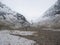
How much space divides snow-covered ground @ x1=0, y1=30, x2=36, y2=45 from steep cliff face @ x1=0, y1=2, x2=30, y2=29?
17cm

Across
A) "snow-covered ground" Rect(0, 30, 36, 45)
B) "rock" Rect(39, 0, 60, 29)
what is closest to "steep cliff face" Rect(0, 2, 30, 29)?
"snow-covered ground" Rect(0, 30, 36, 45)

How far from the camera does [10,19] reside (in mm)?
2729

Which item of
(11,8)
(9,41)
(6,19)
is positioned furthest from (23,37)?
(11,8)

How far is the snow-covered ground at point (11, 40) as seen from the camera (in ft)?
7.93

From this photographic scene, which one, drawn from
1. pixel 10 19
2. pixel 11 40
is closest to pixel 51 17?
pixel 10 19

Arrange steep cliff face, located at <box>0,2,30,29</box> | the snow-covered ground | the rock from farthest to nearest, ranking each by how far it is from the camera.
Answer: the rock
steep cliff face, located at <box>0,2,30,29</box>
the snow-covered ground

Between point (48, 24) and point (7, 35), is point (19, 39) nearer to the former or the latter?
point (7, 35)

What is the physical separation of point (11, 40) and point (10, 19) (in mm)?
548

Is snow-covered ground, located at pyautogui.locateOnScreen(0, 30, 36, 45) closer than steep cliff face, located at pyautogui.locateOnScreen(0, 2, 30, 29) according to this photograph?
Yes

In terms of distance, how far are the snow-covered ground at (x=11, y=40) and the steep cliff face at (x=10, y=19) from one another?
0.55 feet

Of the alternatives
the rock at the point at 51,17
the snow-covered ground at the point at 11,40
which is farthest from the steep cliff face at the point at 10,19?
the rock at the point at 51,17

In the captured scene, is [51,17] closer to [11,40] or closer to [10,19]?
[10,19]

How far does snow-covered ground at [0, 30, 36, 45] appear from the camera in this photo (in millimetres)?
2416

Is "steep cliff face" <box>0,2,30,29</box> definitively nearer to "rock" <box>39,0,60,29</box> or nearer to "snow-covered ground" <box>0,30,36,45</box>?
"snow-covered ground" <box>0,30,36,45</box>
